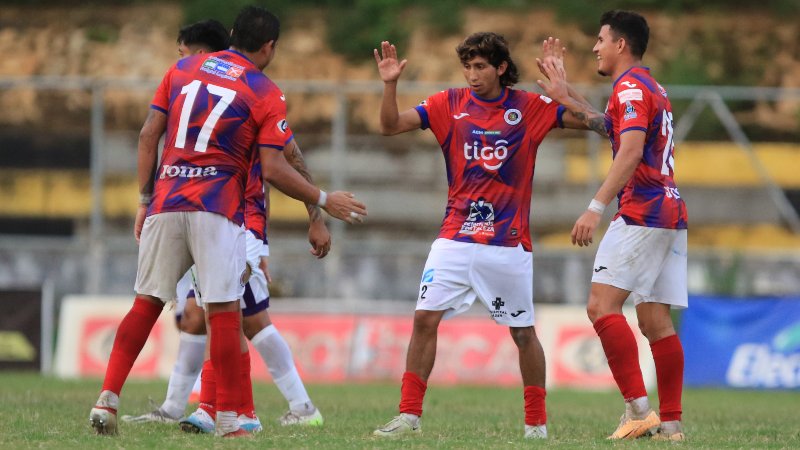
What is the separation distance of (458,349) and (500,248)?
9.16 m

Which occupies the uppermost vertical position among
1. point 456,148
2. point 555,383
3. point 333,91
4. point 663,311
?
point 333,91

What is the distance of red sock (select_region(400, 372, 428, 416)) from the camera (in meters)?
8.54

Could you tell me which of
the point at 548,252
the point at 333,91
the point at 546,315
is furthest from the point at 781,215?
the point at 333,91

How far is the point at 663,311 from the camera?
28.9ft

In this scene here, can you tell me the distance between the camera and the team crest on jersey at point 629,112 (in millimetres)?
8431

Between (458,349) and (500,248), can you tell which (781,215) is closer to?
(458,349)

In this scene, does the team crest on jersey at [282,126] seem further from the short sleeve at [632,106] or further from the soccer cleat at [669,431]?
the soccer cleat at [669,431]

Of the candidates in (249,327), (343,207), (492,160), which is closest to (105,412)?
(343,207)

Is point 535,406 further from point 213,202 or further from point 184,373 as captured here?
point 184,373

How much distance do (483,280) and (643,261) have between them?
3.35ft

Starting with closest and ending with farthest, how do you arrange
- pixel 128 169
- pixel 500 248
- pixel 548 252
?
pixel 500 248 < pixel 548 252 < pixel 128 169

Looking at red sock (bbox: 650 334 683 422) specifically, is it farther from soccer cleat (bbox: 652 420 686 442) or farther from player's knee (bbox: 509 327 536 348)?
player's knee (bbox: 509 327 536 348)

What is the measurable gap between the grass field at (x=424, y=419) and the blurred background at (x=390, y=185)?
1.40 m

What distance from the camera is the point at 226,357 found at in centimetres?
791
